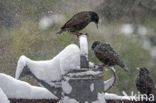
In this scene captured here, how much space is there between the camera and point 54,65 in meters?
1.58

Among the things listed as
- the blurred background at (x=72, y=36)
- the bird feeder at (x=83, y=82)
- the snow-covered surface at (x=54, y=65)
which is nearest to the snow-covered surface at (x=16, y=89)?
the snow-covered surface at (x=54, y=65)

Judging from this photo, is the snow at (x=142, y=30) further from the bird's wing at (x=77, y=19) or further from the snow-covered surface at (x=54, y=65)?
the snow-covered surface at (x=54, y=65)

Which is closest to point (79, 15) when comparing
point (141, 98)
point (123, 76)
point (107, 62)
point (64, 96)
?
point (107, 62)

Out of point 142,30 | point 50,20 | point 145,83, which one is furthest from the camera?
point 142,30

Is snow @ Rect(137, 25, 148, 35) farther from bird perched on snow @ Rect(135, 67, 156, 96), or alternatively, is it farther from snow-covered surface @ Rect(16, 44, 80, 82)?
snow-covered surface @ Rect(16, 44, 80, 82)

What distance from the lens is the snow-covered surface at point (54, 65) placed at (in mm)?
1464

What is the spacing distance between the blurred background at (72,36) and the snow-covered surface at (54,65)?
74.3 inches

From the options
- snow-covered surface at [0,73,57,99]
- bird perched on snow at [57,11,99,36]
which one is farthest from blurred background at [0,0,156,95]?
bird perched on snow at [57,11,99,36]

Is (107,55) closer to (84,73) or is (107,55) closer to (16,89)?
(84,73)

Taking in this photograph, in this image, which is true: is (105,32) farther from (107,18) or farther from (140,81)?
(140,81)

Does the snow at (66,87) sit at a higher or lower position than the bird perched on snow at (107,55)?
lower

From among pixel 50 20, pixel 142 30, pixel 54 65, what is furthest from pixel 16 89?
pixel 142 30

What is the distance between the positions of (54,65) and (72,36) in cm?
200

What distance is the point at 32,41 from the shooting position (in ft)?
12.2
